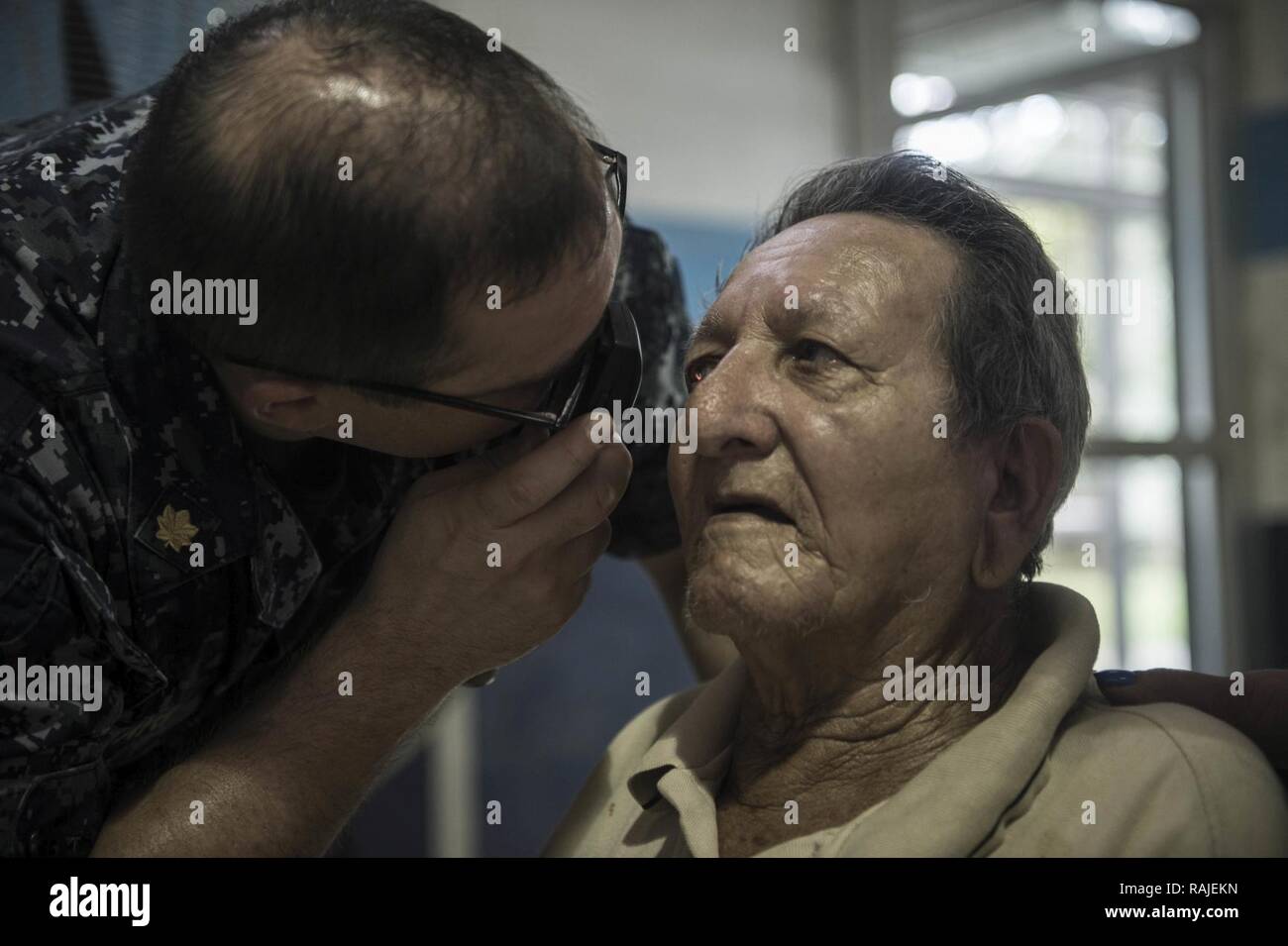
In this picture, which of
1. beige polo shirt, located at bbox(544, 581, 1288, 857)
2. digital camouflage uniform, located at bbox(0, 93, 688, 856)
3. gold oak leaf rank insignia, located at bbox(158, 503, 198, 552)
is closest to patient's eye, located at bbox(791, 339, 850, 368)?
beige polo shirt, located at bbox(544, 581, 1288, 857)

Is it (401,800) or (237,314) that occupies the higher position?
(237,314)

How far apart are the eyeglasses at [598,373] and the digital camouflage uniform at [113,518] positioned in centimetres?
13

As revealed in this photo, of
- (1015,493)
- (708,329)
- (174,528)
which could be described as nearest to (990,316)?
(1015,493)

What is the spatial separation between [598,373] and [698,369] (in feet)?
0.46

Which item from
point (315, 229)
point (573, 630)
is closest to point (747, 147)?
point (315, 229)

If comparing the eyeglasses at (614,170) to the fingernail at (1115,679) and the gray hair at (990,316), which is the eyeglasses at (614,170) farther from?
the fingernail at (1115,679)

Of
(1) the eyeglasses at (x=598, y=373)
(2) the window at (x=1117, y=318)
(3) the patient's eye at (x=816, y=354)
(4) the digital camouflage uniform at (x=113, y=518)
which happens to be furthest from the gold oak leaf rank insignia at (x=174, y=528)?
(2) the window at (x=1117, y=318)

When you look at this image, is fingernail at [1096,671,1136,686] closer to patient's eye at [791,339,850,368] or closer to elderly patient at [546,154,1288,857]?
elderly patient at [546,154,1288,857]

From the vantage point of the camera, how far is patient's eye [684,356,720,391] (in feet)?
4.13

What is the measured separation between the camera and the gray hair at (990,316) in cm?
117

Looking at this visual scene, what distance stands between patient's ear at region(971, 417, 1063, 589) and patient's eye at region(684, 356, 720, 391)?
0.30m

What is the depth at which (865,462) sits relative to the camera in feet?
3.71

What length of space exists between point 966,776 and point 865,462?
30cm
